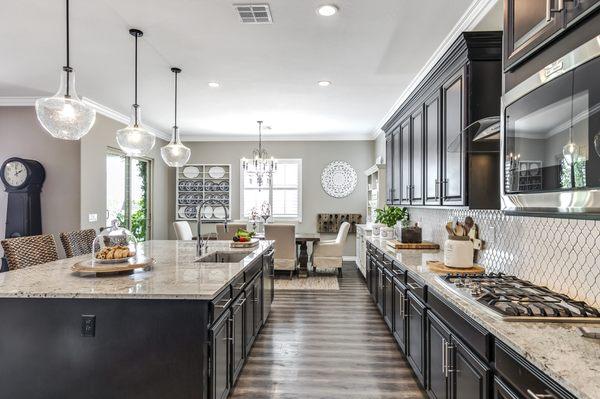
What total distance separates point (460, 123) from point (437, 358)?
1.64 metres

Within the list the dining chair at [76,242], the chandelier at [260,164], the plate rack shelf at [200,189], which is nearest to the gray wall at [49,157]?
the dining chair at [76,242]

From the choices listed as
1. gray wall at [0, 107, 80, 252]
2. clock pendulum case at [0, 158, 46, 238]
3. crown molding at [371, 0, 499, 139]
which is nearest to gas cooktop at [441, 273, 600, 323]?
crown molding at [371, 0, 499, 139]

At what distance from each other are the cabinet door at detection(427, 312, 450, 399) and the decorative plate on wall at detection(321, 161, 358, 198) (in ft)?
19.7

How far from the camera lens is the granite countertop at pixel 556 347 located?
1019 millimetres

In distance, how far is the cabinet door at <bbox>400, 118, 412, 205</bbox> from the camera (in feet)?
14.2

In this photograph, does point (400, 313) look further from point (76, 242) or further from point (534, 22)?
point (76, 242)

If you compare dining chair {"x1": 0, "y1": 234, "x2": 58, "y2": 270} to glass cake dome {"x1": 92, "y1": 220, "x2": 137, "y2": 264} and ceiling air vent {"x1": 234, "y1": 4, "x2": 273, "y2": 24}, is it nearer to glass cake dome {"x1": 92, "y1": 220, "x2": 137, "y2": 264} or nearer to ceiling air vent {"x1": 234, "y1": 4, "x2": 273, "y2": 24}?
glass cake dome {"x1": 92, "y1": 220, "x2": 137, "y2": 264}

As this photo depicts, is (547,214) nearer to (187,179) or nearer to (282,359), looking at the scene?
(282,359)

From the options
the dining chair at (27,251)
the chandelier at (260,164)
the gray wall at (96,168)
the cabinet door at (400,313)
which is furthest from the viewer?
the chandelier at (260,164)

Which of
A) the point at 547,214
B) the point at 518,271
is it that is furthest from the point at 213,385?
the point at 518,271

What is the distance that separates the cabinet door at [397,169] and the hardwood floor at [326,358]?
1506mm

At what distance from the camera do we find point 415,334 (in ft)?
8.90

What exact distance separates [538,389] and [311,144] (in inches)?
295

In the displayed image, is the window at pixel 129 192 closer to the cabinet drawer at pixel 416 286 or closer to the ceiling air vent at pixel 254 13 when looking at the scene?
the ceiling air vent at pixel 254 13
